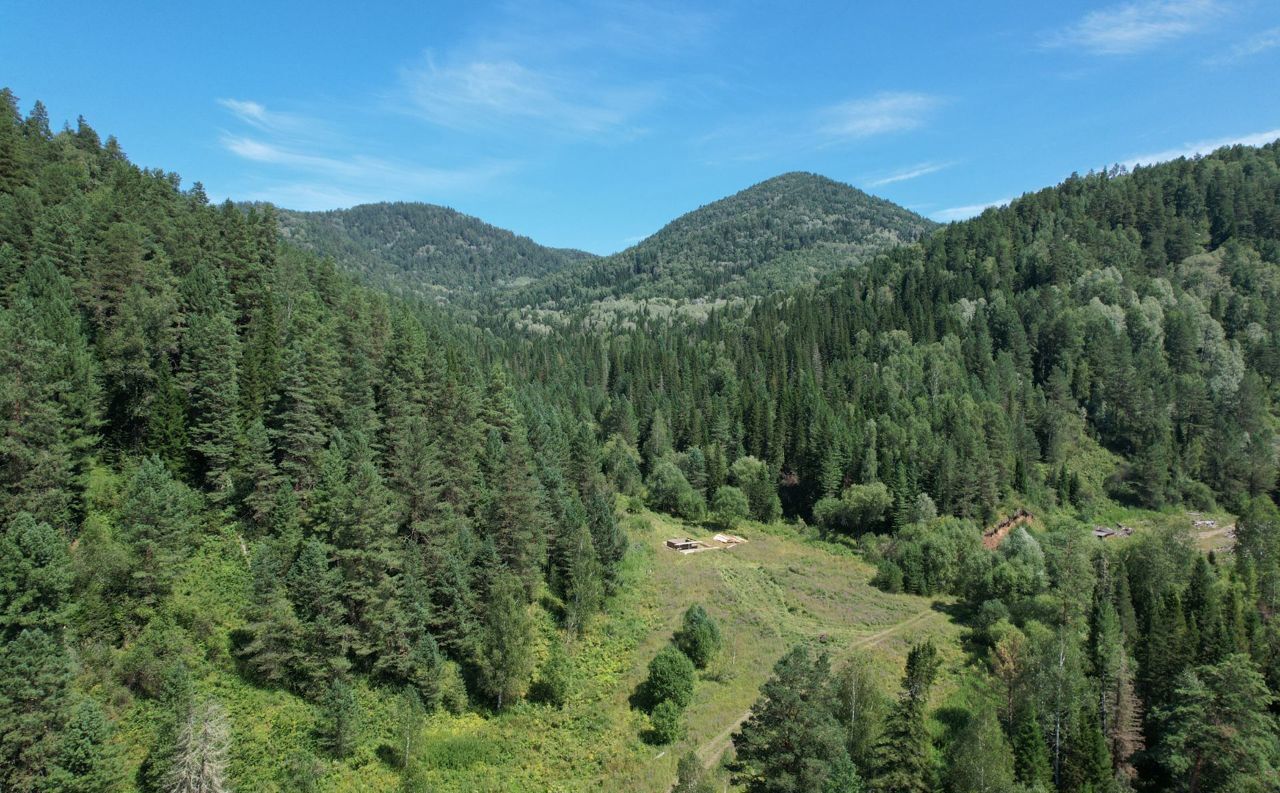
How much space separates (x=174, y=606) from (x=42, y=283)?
29.5 meters

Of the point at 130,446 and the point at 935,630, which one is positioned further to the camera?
the point at 935,630

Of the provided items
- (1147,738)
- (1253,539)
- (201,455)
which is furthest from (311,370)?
(1253,539)

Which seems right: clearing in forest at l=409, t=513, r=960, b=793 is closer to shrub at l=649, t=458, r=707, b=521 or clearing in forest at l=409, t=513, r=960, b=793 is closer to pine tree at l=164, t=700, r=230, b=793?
shrub at l=649, t=458, r=707, b=521

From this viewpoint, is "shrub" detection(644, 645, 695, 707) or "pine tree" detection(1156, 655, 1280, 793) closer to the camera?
"pine tree" detection(1156, 655, 1280, 793)

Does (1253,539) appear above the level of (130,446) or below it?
below

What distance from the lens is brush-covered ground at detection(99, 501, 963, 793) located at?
127 ft

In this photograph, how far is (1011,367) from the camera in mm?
129875

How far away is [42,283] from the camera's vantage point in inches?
2037

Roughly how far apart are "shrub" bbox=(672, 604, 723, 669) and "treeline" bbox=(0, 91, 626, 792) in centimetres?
802

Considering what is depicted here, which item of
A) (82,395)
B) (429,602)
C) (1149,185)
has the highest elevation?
(1149,185)

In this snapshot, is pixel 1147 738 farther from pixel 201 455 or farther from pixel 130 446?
pixel 130 446

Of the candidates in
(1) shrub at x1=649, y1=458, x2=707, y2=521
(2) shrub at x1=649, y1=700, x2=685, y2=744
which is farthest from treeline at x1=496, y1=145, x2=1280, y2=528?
(2) shrub at x1=649, y1=700, x2=685, y2=744

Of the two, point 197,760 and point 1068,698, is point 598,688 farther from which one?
point 1068,698

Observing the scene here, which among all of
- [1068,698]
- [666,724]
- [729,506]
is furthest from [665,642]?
[729,506]
